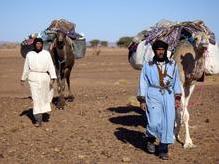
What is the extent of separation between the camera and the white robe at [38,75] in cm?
1194

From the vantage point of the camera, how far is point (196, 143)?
10055 mm

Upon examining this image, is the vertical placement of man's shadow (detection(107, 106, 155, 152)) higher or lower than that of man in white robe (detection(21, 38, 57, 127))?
lower

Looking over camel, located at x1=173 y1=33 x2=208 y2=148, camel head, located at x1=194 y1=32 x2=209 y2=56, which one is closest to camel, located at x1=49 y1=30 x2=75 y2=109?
camel, located at x1=173 y1=33 x2=208 y2=148

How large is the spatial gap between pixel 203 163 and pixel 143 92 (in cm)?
146

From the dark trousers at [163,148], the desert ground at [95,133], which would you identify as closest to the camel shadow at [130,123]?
the desert ground at [95,133]

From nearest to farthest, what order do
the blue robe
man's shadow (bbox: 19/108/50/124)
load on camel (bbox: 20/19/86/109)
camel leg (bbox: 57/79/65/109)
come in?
the blue robe, man's shadow (bbox: 19/108/50/124), camel leg (bbox: 57/79/65/109), load on camel (bbox: 20/19/86/109)

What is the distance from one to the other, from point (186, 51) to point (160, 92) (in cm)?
151

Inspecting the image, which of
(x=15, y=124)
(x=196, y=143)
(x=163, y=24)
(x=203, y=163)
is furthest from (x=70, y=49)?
(x=203, y=163)

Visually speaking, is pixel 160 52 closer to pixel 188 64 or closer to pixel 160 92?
pixel 160 92

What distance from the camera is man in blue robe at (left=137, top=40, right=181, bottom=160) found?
8.66 metres

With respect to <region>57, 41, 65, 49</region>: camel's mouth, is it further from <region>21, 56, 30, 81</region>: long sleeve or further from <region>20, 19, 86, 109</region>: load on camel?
<region>21, 56, 30, 81</region>: long sleeve

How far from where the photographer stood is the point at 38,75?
11992 mm

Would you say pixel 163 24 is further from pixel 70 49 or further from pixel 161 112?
pixel 70 49

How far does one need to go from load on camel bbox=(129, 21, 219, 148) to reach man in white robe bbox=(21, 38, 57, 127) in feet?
7.92
